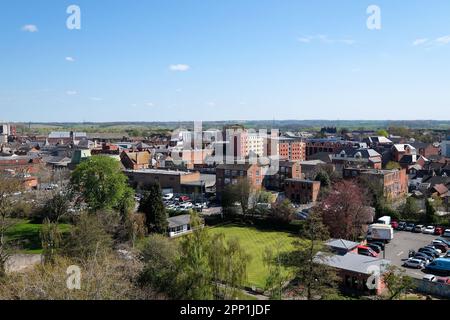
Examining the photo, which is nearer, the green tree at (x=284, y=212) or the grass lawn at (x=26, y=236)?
the grass lawn at (x=26, y=236)

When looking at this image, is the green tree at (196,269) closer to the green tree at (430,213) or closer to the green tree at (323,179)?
the green tree at (430,213)

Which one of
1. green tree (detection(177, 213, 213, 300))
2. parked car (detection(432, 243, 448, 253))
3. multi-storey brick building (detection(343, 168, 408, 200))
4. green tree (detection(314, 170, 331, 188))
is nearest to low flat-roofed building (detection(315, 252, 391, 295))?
parked car (detection(432, 243, 448, 253))

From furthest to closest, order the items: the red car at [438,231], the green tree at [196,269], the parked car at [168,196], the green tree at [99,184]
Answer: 1. the parked car at [168,196]
2. the red car at [438,231]
3. the green tree at [99,184]
4. the green tree at [196,269]

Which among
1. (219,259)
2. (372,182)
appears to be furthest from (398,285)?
(372,182)

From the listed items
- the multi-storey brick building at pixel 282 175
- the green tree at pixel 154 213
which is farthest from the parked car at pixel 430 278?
the multi-storey brick building at pixel 282 175

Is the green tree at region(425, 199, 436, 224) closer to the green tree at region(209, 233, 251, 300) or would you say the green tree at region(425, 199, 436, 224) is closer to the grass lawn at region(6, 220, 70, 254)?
the green tree at region(209, 233, 251, 300)

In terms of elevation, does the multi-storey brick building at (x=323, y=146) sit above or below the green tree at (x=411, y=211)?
above

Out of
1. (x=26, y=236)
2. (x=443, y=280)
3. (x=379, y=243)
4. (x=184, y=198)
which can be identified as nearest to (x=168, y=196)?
(x=184, y=198)

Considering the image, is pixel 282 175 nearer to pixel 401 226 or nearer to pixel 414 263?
pixel 401 226
